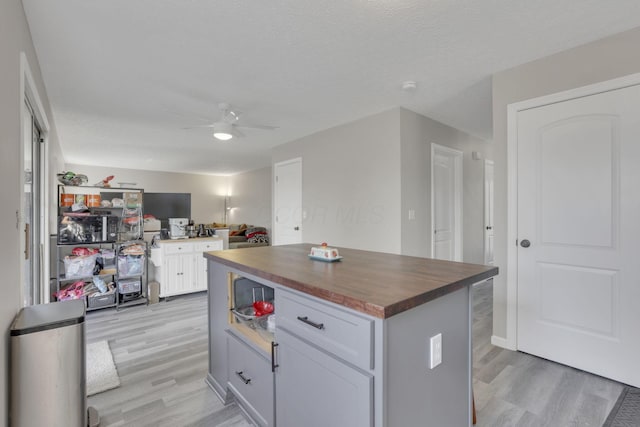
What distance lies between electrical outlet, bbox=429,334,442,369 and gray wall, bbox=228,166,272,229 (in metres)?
6.62

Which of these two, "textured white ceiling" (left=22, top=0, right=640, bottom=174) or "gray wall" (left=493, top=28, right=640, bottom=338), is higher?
"textured white ceiling" (left=22, top=0, right=640, bottom=174)

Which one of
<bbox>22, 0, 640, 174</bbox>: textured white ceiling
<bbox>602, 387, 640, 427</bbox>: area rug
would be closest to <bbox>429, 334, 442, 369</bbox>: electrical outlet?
<bbox>602, 387, 640, 427</bbox>: area rug

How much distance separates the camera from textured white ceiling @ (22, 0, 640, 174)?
1.75 meters

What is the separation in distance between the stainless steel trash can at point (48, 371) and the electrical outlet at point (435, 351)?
1.55 metres

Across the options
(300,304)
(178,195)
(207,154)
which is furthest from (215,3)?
(178,195)

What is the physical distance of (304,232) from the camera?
4.53 metres

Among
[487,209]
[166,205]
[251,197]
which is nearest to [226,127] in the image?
[487,209]

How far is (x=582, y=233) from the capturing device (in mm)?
2150

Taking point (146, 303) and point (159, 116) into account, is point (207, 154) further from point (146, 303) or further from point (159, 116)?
point (146, 303)

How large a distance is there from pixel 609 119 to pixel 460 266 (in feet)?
5.51

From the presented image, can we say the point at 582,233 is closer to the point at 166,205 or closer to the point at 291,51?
the point at 291,51

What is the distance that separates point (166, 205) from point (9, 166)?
6575 millimetres

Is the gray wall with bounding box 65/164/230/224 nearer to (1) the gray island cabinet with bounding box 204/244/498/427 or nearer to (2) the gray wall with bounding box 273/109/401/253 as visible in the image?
(2) the gray wall with bounding box 273/109/401/253

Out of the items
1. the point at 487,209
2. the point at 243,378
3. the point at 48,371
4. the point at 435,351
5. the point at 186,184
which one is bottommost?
the point at 243,378
